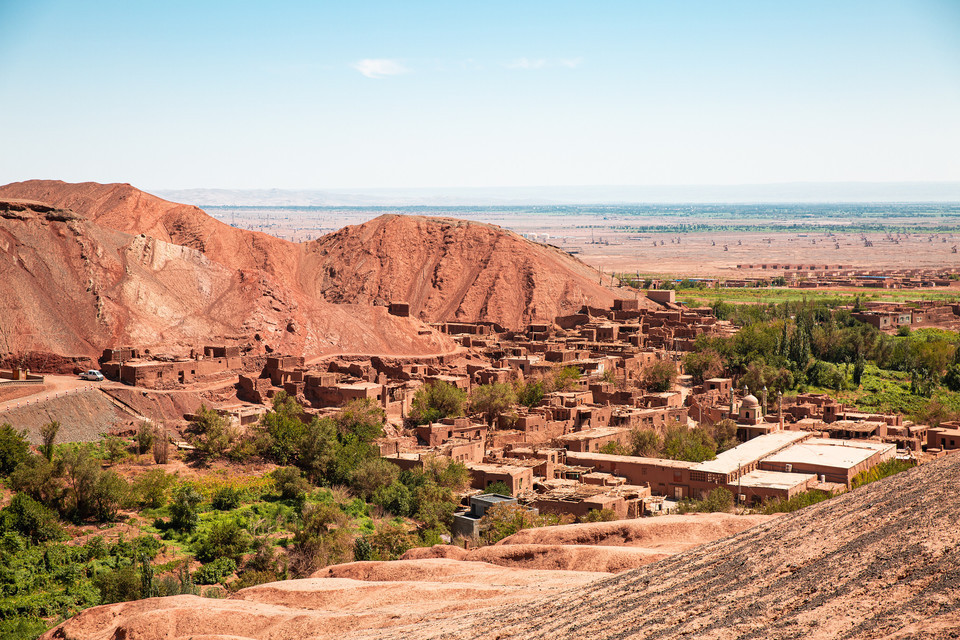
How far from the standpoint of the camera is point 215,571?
26312mm

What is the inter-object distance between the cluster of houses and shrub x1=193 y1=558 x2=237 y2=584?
20.5 feet

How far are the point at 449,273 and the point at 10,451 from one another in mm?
50582

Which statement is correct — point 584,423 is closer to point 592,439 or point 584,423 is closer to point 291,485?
point 592,439

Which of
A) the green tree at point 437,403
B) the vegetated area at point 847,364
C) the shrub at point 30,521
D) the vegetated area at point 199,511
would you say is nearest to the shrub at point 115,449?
the vegetated area at point 199,511

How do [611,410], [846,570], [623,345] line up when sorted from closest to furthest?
[846,570] < [611,410] < [623,345]

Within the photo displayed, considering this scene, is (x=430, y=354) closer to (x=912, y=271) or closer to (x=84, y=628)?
(x=84, y=628)

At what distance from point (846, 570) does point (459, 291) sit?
67023 millimetres

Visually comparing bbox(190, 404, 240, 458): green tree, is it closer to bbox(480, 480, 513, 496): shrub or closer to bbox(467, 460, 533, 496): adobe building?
bbox(467, 460, 533, 496): adobe building

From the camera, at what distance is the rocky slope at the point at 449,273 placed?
75.1m

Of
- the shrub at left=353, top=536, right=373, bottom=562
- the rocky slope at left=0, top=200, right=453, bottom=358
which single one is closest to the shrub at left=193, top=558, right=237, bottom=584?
the shrub at left=353, top=536, right=373, bottom=562

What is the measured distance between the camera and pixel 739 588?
11.5 m

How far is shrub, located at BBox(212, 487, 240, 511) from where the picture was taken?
30.7 metres

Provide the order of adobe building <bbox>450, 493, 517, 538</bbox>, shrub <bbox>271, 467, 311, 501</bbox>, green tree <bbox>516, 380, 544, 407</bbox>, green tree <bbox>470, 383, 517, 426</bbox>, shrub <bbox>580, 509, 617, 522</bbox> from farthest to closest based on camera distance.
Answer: green tree <bbox>516, 380, 544, 407</bbox>, green tree <bbox>470, 383, 517, 426</bbox>, shrub <bbox>271, 467, 311, 501</bbox>, adobe building <bbox>450, 493, 517, 538</bbox>, shrub <bbox>580, 509, 617, 522</bbox>

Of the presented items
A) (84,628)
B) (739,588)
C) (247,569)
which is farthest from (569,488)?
(739,588)
